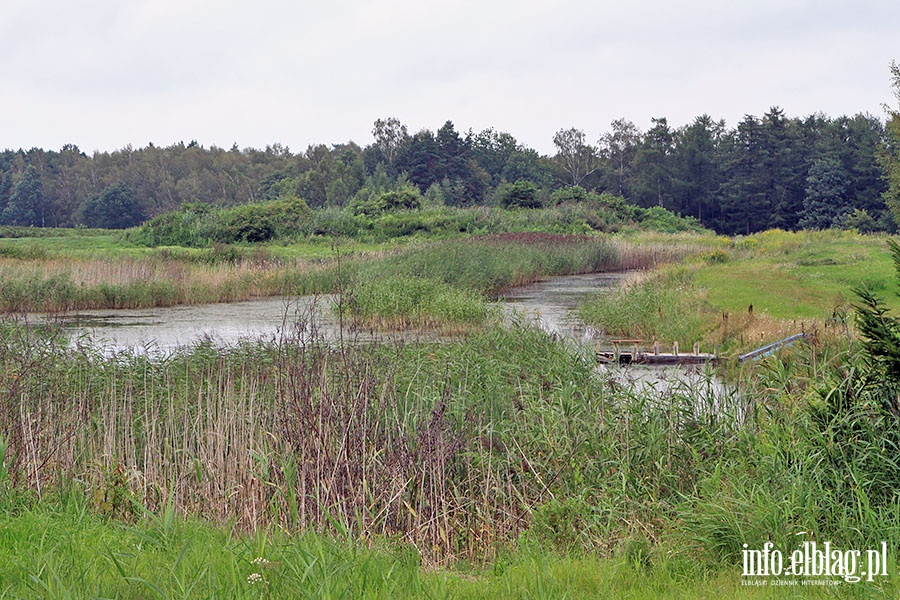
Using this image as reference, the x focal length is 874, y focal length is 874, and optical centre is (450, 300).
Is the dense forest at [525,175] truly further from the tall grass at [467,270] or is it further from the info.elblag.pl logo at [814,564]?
the info.elblag.pl logo at [814,564]

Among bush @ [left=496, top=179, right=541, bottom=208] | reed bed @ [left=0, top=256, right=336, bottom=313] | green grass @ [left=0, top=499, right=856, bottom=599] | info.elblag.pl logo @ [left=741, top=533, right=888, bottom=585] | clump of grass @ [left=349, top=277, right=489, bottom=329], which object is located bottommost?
info.elblag.pl logo @ [left=741, top=533, right=888, bottom=585]

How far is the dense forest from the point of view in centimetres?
6166

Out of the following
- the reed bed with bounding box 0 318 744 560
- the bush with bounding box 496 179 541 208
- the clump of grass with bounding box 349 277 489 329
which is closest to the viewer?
the reed bed with bounding box 0 318 744 560

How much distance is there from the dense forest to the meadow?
4595 centimetres

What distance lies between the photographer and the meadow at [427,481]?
3.73 meters

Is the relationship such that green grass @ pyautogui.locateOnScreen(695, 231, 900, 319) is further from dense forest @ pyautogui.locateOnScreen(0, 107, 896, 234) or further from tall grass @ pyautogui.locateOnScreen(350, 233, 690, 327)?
dense forest @ pyautogui.locateOnScreen(0, 107, 896, 234)

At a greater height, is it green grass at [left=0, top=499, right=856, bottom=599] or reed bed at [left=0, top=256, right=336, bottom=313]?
reed bed at [left=0, top=256, right=336, bottom=313]

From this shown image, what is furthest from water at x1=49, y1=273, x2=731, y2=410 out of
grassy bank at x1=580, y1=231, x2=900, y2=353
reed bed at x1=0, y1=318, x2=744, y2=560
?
reed bed at x1=0, y1=318, x2=744, y2=560

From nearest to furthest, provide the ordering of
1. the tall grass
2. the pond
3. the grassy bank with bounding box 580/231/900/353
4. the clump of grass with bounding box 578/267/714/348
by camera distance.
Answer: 1. the grassy bank with bounding box 580/231/900/353
2. the pond
3. the clump of grass with bounding box 578/267/714/348
4. the tall grass

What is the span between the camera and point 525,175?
73.8 m

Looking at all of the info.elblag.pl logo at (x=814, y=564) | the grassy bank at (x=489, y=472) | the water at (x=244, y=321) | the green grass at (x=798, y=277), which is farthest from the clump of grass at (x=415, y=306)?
the info.elblag.pl logo at (x=814, y=564)

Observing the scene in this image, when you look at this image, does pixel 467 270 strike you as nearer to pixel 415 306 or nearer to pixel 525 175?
pixel 415 306

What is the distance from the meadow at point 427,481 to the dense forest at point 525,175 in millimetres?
45948

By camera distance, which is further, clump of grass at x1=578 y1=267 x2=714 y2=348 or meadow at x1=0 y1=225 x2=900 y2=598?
clump of grass at x1=578 y1=267 x2=714 y2=348
